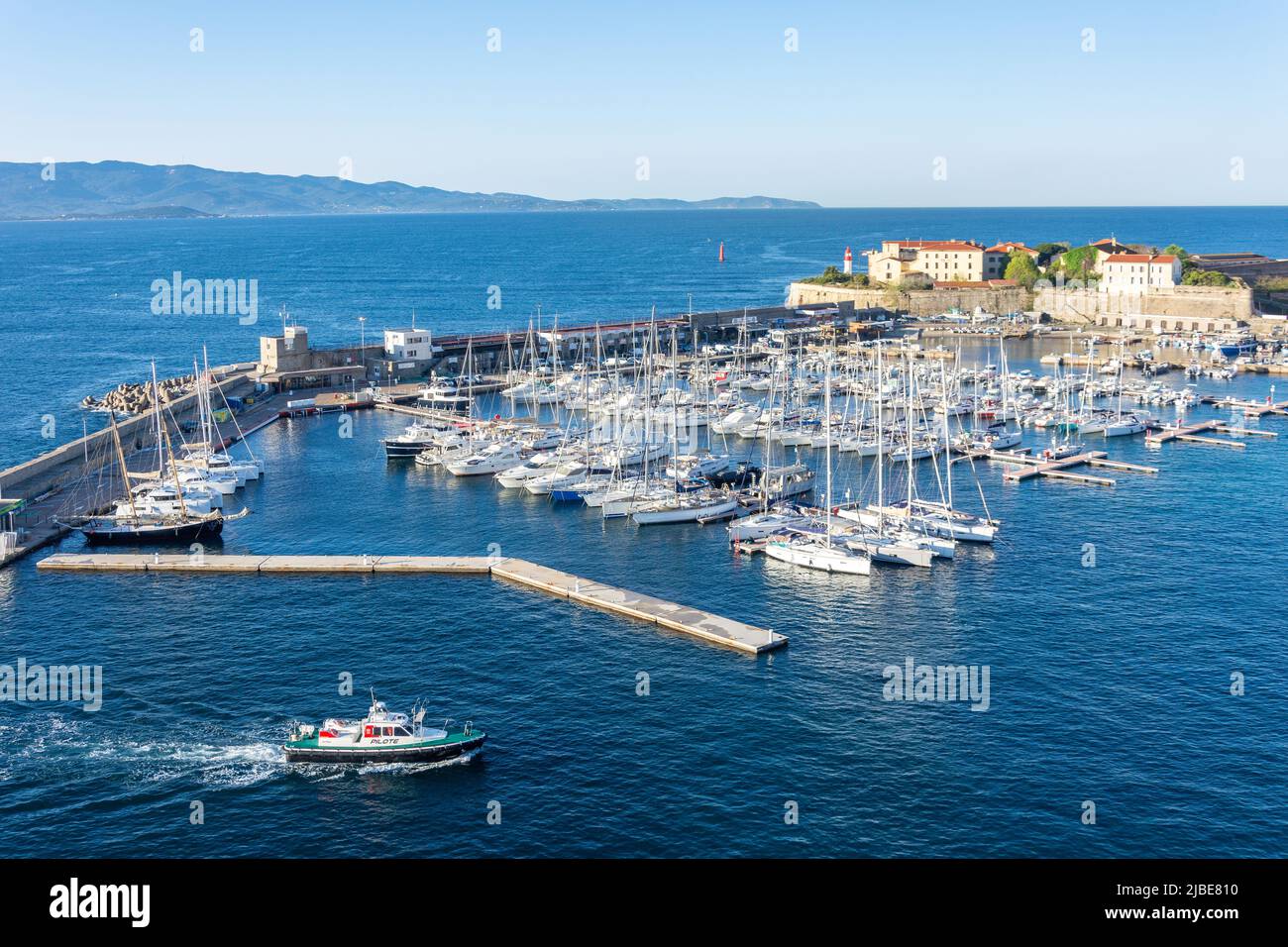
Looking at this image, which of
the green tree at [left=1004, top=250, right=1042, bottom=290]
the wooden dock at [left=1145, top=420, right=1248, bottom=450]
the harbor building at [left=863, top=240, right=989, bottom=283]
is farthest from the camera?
the harbor building at [left=863, top=240, right=989, bottom=283]

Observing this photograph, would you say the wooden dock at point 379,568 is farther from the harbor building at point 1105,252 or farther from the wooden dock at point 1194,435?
the harbor building at point 1105,252

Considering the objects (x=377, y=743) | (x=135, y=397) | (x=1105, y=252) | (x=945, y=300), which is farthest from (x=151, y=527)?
(x=1105, y=252)

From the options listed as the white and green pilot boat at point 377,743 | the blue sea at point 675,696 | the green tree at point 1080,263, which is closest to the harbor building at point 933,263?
the green tree at point 1080,263

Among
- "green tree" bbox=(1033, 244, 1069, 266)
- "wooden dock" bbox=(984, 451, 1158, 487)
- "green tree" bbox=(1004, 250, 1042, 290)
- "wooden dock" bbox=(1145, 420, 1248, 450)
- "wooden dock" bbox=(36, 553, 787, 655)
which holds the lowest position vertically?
"wooden dock" bbox=(36, 553, 787, 655)

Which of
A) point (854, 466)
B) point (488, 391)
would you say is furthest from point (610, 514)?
point (488, 391)

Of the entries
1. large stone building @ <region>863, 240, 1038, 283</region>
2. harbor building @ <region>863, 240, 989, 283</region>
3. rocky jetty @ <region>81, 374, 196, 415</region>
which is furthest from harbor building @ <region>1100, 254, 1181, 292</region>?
rocky jetty @ <region>81, 374, 196, 415</region>

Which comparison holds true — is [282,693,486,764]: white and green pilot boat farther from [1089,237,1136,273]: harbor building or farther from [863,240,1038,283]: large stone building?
[863,240,1038,283]: large stone building
